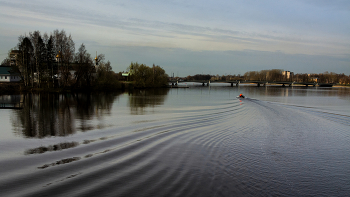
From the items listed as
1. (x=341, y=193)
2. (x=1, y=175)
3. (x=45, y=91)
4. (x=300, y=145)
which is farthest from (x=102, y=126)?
(x=45, y=91)

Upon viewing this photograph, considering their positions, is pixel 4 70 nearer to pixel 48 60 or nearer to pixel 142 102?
pixel 48 60

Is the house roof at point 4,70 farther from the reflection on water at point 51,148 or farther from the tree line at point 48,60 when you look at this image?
the reflection on water at point 51,148

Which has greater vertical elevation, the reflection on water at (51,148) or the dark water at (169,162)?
the reflection on water at (51,148)

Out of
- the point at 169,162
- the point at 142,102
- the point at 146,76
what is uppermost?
the point at 146,76

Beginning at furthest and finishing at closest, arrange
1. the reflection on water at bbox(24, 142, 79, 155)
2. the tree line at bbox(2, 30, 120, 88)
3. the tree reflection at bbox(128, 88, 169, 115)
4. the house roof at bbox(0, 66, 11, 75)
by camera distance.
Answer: the house roof at bbox(0, 66, 11, 75) → the tree line at bbox(2, 30, 120, 88) → the tree reflection at bbox(128, 88, 169, 115) → the reflection on water at bbox(24, 142, 79, 155)

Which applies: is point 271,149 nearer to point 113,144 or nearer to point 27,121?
point 113,144

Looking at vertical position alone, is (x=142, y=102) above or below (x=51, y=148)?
above

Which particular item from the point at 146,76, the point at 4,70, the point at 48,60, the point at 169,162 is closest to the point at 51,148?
the point at 169,162

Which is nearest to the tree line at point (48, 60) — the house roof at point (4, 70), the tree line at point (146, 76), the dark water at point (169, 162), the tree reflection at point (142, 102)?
the house roof at point (4, 70)

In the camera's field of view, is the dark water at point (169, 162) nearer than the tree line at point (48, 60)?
Yes

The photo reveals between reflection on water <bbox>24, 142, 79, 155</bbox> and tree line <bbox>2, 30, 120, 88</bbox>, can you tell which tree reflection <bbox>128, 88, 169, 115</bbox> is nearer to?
reflection on water <bbox>24, 142, 79, 155</bbox>

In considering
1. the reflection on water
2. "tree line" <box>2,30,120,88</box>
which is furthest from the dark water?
"tree line" <box>2,30,120,88</box>

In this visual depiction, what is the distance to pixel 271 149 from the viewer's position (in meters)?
10.8

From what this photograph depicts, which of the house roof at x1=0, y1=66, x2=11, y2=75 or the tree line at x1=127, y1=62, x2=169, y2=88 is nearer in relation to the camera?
the house roof at x1=0, y1=66, x2=11, y2=75
